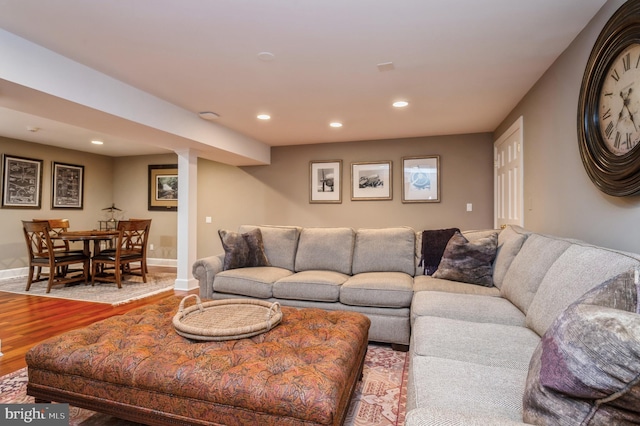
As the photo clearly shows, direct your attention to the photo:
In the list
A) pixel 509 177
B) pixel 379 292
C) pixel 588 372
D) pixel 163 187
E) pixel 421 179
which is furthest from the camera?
pixel 163 187

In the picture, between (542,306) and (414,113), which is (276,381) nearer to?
(542,306)

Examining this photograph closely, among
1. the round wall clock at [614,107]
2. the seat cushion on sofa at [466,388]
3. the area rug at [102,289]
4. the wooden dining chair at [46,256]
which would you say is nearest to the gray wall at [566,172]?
the round wall clock at [614,107]

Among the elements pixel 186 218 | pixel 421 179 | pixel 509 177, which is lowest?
pixel 186 218

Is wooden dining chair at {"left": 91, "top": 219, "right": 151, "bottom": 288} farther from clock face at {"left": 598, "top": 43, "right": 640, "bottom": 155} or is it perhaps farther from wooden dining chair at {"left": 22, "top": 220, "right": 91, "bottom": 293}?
clock face at {"left": 598, "top": 43, "right": 640, "bottom": 155}

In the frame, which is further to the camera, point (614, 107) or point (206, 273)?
point (206, 273)

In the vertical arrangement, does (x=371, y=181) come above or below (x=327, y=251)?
above

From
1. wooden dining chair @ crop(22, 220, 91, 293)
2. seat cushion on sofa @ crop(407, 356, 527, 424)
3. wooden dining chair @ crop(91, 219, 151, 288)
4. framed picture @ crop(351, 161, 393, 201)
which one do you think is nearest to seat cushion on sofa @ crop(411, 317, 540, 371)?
seat cushion on sofa @ crop(407, 356, 527, 424)

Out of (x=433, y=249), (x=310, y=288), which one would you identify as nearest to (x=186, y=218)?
(x=310, y=288)

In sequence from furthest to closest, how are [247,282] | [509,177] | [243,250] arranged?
[509,177] < [243,250] < [247,282]

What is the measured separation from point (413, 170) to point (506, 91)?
6.47 ft

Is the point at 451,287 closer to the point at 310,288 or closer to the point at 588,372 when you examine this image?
the point at 310,288

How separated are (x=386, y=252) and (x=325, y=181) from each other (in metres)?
2.41

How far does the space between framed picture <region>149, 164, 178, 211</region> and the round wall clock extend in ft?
21.5

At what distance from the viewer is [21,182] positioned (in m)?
5.62
